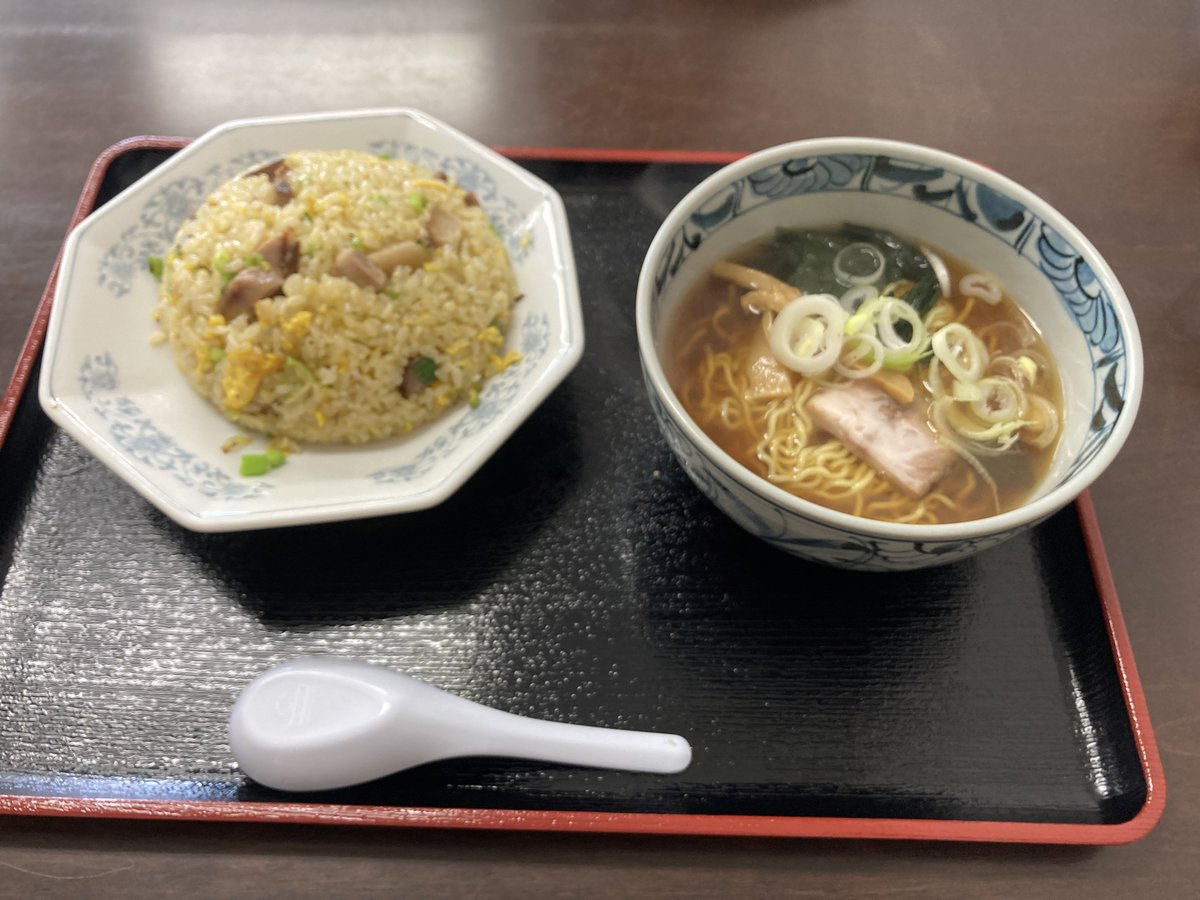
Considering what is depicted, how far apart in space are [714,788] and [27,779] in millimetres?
892

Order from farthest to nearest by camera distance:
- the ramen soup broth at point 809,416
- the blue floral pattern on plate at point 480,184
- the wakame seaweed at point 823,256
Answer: the blue floral pattern on plate at point 480,184, the wakame seaweed at point 823,256, the ramen soup broth at point 809,416

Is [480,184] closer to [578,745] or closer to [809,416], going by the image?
[809,416]

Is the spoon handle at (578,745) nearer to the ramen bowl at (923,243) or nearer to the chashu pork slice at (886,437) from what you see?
the ramen bowl at (923,243)

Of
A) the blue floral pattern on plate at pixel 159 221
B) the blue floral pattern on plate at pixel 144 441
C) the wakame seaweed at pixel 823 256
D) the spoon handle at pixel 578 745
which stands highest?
the wakame seaweed at pixel 823 256

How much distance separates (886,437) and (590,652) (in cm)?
54

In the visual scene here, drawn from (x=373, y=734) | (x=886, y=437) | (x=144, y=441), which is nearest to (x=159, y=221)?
(x=144, y=441)

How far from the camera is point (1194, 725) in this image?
1194mm

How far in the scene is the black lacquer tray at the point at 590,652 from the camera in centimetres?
109

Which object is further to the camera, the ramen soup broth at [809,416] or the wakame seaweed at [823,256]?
the wakame seaweed at [823,256]

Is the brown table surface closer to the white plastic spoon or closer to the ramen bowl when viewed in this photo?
the ramen bowl

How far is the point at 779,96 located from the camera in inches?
79.8

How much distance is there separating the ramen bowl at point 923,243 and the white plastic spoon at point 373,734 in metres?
0.35

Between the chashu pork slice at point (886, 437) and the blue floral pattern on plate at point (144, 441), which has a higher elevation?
the chashu pork slice at point (886, 437)

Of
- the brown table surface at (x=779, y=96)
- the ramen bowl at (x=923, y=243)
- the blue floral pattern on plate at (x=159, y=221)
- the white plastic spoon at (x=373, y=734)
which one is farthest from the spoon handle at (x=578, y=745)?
the blue floral pattern on plate at (x=159, y=221)
